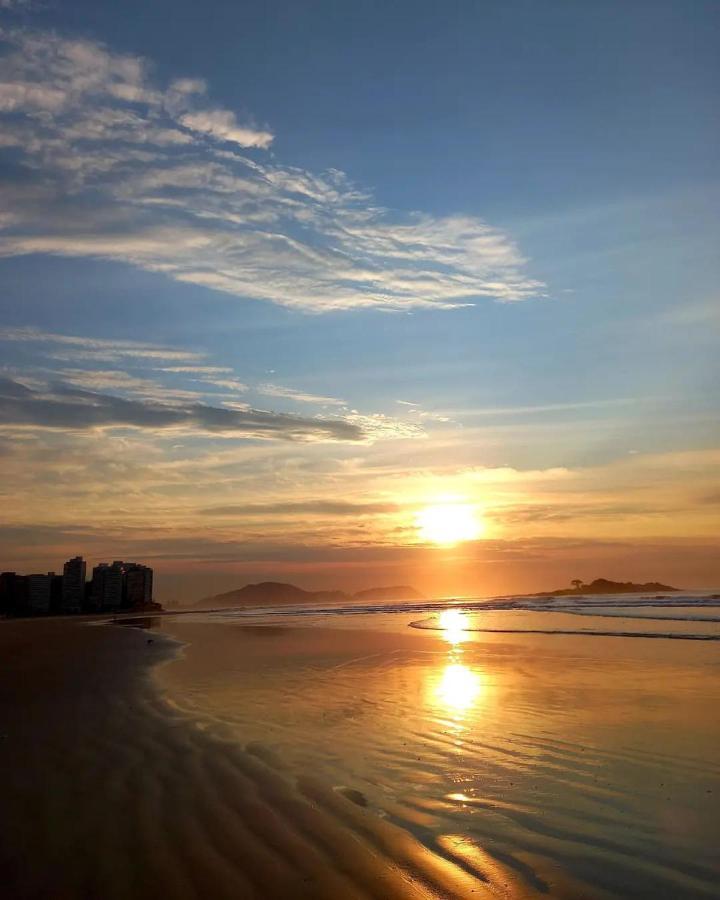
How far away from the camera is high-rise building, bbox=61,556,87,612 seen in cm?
9594

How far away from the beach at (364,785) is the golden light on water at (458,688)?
0.11 metres

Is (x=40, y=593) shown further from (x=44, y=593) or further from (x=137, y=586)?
(x=137, y=586)

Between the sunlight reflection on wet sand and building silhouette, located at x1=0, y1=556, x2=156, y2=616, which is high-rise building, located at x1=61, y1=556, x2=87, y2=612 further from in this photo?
the sunlight reflection on wet sand

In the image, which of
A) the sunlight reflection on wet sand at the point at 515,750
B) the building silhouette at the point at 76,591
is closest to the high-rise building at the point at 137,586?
the building silhouette at the point at 76,591

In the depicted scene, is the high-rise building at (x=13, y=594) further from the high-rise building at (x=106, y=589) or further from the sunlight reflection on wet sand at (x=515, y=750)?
the sunlight reflection on wet sand at (x=515, y=750)

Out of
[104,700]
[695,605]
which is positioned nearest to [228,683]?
[104,700]

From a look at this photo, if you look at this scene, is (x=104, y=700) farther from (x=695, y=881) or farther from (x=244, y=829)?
(x=695, y=881)

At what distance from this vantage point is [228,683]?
55.8 feet

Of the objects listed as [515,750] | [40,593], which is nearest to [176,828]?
[515,750]

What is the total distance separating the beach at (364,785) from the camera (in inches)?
226

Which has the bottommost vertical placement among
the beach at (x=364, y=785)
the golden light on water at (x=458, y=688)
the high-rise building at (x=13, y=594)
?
the high-rise building at (x=13, y=594)

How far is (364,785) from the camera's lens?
8320mm

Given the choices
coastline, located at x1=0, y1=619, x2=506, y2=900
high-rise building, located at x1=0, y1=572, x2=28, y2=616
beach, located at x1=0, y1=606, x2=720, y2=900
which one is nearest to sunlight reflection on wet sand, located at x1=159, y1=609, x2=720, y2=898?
beach, located at x1=0, y1=606, x2=720, y2=900

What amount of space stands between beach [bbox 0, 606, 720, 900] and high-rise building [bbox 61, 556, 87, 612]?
281ft
